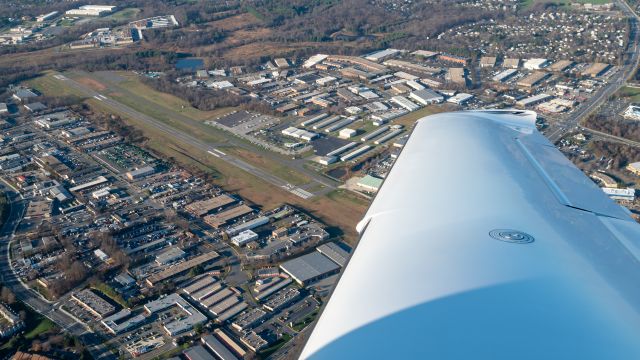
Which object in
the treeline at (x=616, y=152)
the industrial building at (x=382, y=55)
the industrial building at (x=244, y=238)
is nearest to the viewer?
the industrial building at (x=244, y=238)

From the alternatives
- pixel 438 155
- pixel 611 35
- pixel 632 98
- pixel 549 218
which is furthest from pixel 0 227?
pixel 611 35

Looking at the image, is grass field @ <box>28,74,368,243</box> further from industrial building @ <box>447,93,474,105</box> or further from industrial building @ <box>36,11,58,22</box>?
industrial building @ <box>36,11,58,22</box>

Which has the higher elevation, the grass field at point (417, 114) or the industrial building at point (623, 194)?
the grass field at point (417, 114)

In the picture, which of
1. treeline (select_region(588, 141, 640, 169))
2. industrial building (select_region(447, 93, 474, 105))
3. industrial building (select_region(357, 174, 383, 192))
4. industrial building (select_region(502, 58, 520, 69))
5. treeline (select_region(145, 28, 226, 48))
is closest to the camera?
industrial building (select_region(357, 174, 383, 192))

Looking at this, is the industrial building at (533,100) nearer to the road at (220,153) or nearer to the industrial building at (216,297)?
the road at (220,153)

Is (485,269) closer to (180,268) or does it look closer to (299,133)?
(180,268)

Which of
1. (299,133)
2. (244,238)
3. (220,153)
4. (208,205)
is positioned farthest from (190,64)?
(244,238)

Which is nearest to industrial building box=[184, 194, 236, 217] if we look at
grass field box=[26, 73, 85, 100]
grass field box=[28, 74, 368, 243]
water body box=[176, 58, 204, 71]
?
grass field box=[28, 74, 368, 243]

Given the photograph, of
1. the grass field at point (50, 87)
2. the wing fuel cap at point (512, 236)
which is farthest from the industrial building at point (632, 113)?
the grass field at point (50, 87)
